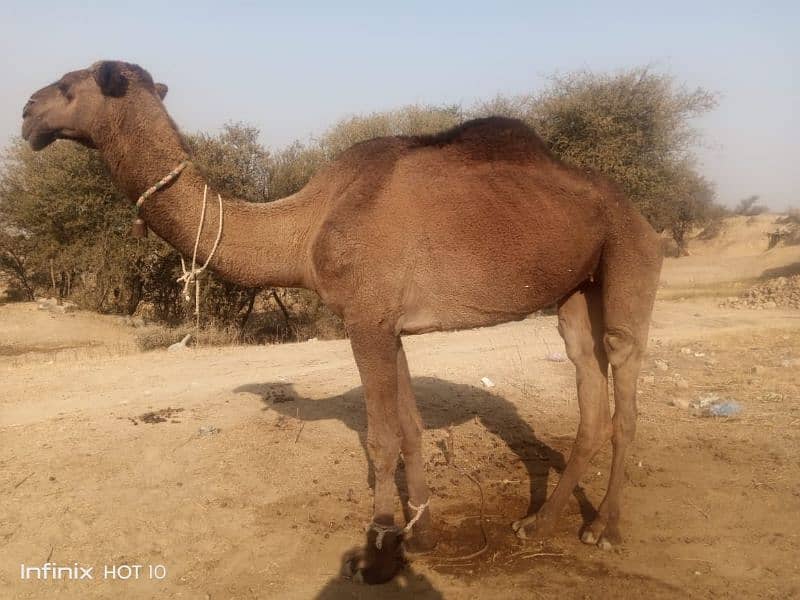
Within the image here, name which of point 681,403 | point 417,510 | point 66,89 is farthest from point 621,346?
point 66,89

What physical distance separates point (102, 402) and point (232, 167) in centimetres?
1224

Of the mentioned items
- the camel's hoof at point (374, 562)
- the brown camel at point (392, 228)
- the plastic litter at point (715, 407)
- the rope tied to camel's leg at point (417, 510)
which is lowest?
the plastic litter at point (715, 407)

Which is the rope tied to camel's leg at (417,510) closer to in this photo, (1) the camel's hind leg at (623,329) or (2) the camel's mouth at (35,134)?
(1) the camel's hind leg at (623,329)

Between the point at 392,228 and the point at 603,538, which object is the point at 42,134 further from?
the point at 603,538

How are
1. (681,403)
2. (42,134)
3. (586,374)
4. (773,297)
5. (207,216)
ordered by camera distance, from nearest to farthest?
(42,134) → (207,216) → (586,374) → (681,403) → (773,297)

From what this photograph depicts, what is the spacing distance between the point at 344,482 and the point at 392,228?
2617mm

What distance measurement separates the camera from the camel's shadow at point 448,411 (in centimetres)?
628

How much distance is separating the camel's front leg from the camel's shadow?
4.17 feet

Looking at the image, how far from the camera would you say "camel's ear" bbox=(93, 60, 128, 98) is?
414 centimetres

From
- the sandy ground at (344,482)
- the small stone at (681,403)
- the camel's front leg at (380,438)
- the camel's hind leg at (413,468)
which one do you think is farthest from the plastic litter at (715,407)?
the camel's front leg at (380,438)

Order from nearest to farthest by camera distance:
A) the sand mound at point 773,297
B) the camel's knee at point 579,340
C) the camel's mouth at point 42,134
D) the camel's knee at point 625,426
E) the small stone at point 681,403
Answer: the camel's mouth at point 42,134 → the camel's knee at point 625,426 → the camel's knee at point 579,340 → the small stone at point 681,403 → the sand mound at point 773,297

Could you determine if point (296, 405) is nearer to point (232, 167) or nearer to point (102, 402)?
point (102, 402)

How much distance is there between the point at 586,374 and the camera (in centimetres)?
528

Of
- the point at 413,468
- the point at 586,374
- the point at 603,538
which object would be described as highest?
the point at 586,374
